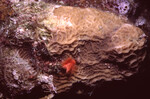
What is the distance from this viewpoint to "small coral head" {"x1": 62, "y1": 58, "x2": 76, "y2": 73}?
90.4 inches

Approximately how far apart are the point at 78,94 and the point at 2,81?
1.38m

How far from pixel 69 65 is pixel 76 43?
1.26ft

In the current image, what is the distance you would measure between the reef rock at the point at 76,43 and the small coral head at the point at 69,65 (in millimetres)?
52

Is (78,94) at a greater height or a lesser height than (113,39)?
lesser

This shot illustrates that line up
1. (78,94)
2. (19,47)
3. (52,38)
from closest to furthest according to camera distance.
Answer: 1. (52,38)
2. (19,47)
3. (78,94)

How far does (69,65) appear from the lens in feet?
7.62

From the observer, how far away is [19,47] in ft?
7.93

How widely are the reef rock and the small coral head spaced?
5cm

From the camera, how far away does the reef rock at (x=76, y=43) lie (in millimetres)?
2291

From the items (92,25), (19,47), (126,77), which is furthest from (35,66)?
(126,77)

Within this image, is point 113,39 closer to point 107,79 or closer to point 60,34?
point 107,79

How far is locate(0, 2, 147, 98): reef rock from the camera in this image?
229cm

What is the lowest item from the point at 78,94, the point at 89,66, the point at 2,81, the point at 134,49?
the point at 78,94

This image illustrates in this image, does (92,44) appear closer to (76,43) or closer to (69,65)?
(76,43)
